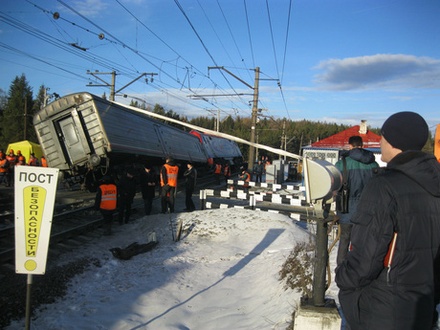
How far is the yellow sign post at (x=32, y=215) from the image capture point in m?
3.52

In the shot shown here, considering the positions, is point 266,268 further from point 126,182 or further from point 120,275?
point 126,182

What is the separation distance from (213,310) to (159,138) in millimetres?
13699

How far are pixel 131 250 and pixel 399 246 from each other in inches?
251

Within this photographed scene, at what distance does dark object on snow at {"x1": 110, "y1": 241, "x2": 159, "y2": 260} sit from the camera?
7320 millimetres

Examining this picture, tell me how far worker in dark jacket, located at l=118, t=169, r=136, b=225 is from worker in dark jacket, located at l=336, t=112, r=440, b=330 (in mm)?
9254

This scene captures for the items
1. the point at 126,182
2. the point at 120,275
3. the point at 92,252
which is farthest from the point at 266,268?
the point at 126,182

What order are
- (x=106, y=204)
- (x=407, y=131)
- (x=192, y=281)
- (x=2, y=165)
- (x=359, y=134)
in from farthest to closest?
(x=359, y=134)
(x=2, y=165)
(x=106, y=204)
(x=192, y=281)
(x=407, y=131)

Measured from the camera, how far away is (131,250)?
7.59 metres

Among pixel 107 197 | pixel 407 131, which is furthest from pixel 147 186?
pixel 407 131

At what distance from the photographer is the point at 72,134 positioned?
13422mm

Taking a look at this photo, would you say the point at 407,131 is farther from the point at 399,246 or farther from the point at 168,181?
the point at 168,181

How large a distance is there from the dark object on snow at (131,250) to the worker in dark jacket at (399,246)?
594cm

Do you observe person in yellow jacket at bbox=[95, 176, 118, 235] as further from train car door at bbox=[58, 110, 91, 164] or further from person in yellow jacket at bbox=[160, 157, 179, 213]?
train car door at bbox=[58, 110, 91, 164]

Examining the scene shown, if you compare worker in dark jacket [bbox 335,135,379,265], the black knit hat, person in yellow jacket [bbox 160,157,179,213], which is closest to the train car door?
person in yellow jacket [bbox 160,157,179,213]
